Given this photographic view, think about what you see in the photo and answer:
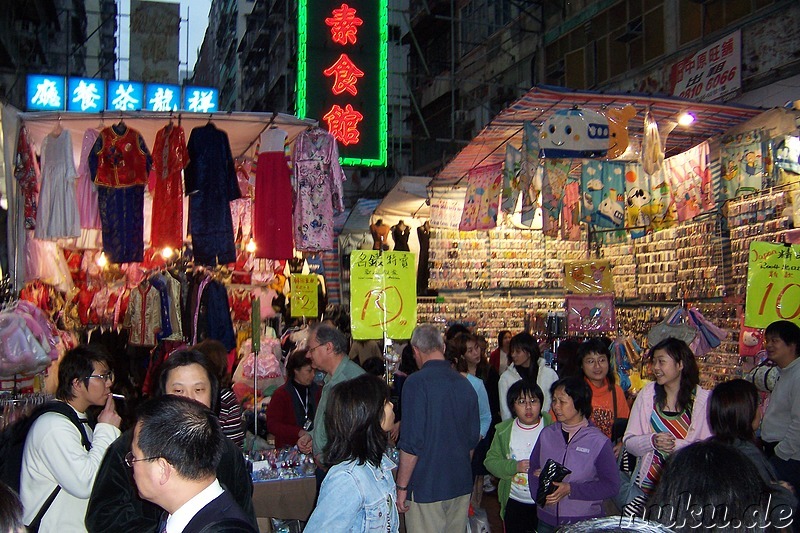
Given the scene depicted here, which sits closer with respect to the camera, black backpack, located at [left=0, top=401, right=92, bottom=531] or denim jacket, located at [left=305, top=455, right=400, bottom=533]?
denim jacket, located at [left=305, top=455, right=400, bottom=533]

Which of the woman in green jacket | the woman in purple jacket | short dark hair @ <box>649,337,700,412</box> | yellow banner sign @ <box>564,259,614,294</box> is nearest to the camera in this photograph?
the woman in purple jacket

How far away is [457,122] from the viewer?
2072 cm

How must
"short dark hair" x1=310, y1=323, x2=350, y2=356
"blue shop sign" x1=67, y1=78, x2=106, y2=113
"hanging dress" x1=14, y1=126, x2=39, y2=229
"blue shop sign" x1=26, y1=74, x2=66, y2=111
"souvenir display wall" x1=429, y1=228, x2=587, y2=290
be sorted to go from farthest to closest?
1. "blue shop sign" x1=67, y1=78, x2=106, y2=113
2. "blue shop sign" x1=26, y1=74, x2=66, y2=111
3. "souvenir display wall" x1=429, y1=228, x2=587, y2=290
4. "hanging dress" x1=14, y1=126, x2=39, y2=229
5. "short dark hair" x1=310, y1=323, x2=350, y2=356

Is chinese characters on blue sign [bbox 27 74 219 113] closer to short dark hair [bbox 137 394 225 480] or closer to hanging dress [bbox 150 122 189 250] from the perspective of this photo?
hanging dress [bbox 150 122 189 250]

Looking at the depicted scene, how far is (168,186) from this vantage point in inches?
272

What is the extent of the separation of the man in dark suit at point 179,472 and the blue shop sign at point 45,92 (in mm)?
12899

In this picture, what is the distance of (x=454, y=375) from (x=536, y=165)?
2.78m

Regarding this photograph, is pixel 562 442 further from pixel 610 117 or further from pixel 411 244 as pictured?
pixel 411 244

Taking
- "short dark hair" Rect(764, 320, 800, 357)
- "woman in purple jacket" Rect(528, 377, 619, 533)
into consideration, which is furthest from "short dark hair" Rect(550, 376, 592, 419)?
"short dark hair" Rect(764, 320, 800, 357)

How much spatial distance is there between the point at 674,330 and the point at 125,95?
38.6ft

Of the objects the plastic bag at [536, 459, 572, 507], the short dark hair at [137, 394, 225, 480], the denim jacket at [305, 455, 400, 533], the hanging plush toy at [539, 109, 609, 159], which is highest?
the hanging plush toy at [539, 109, 609, 159]

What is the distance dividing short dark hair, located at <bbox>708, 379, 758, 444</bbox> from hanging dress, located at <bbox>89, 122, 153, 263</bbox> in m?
5.23

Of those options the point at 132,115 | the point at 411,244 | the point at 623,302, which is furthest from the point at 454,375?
the point at 411,244

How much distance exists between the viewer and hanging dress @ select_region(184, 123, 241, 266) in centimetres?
691
